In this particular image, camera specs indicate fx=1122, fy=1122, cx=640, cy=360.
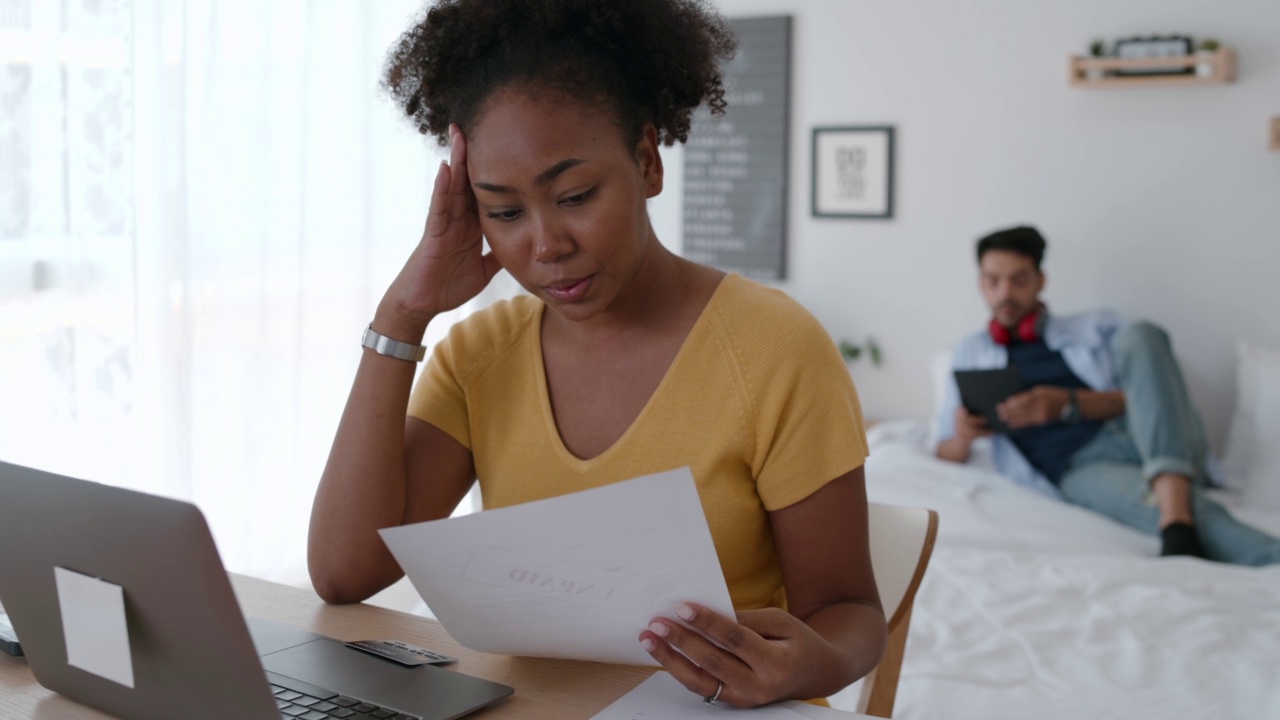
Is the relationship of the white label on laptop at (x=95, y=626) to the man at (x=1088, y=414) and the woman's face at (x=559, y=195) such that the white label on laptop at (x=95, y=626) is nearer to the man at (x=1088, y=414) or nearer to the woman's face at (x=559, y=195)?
the woman's face at (x=559, y=195)

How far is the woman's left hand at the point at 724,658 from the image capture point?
79cm

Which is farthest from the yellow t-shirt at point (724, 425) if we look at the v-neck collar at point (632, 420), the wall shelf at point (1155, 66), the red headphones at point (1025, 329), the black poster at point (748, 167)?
the black poster at point (748, 167)

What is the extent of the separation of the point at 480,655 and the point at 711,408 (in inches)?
12.9

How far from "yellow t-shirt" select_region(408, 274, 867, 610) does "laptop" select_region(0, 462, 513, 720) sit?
1.01 ft

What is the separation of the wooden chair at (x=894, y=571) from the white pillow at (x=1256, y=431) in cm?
204

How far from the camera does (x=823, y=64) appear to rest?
3.71 m

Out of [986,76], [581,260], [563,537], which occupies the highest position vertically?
[986,76]

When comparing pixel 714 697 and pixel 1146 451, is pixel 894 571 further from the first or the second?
pixel 1146 451

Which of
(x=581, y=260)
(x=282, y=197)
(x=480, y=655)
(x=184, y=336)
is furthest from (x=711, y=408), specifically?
(x=282, y=197)

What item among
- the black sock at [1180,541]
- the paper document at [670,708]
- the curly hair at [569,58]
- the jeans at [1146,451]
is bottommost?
the black sock at [1180,541]

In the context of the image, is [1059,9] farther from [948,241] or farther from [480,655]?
[480,655]

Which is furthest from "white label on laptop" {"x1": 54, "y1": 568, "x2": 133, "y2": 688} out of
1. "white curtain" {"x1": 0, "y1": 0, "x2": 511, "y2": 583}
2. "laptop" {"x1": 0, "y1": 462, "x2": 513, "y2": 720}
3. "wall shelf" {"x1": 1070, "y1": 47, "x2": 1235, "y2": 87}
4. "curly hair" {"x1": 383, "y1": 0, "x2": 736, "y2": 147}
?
"wall shelf" {"x1": 1070, "y1": 47, "x2": 1235, "y2": 87}

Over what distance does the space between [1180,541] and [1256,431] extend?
2.18 ft

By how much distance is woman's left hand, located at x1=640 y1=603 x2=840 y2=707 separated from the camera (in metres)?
0.79
